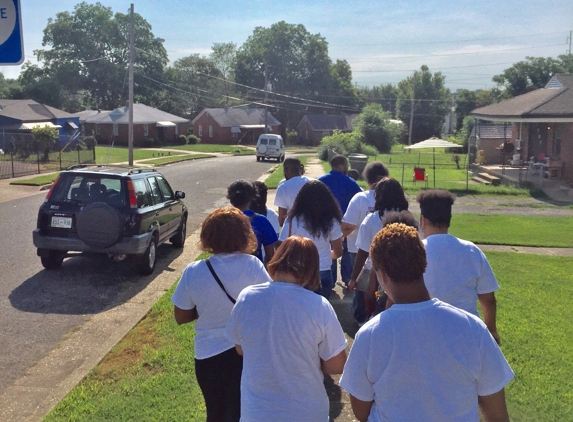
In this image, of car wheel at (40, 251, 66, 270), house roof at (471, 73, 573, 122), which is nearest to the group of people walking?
car wheel at (40, 251, 66, 270)

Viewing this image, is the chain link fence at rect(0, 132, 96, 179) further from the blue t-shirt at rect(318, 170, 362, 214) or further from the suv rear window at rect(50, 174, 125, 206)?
the blue t-shirt at rect(318, 170, 362, 214)

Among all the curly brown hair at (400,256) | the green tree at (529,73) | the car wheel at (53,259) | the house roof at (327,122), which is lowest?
the car wheel at (53,259)

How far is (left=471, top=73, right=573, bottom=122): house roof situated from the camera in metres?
24.1

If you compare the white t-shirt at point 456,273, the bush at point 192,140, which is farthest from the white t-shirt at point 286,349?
the bush at point 192,140

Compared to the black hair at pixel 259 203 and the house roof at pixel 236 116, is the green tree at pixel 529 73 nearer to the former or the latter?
the house roof at pixel 236 116

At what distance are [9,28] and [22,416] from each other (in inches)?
118

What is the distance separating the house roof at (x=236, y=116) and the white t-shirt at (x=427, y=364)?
73314 millimetres

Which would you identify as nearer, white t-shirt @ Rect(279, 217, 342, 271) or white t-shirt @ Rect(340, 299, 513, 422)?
white t-shirt @ Rect(340, 299, 513, 422)

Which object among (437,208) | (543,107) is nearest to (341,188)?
(437,208)

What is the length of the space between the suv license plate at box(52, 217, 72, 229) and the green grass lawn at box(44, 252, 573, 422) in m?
2.23

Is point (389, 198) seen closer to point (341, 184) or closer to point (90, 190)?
point (341, 184)

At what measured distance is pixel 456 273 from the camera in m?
3.84

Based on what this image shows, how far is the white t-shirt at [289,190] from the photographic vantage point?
7.04 metres

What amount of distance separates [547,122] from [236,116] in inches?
2175
